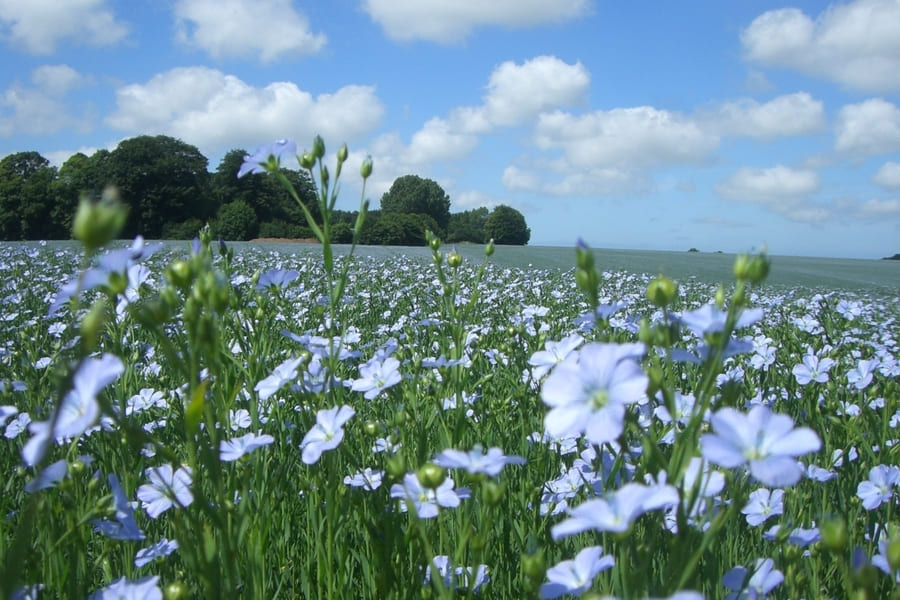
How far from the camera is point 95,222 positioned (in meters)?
A: 0.76

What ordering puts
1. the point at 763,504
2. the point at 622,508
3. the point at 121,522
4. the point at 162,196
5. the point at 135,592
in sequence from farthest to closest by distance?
the point at 162,196 → the point at 763,504 → the point at 121,522 → the point at 135,592 → the point at 622,508

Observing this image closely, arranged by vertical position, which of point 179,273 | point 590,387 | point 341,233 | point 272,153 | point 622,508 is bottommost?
point 622,508

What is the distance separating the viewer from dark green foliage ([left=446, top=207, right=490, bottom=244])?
72500 mm

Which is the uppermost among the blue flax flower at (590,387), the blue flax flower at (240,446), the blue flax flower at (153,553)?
the blue flax flower at (590,387)

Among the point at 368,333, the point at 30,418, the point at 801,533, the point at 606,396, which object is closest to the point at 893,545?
the point at 606,396

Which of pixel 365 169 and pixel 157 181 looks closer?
pixel 365 169

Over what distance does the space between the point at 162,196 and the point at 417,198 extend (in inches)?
1477

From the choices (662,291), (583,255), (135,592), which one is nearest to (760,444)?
(662,291)

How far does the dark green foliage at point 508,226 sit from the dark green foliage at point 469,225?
80.6 inches

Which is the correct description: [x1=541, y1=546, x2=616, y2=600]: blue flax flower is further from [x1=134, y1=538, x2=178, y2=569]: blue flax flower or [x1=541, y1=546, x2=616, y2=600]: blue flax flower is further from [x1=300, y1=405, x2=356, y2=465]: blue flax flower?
[x1=134, y1=538, x2=178, y2=569]: blue flax flower

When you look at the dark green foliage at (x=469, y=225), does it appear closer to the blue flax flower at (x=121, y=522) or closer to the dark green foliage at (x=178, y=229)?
the dark green foliage at (x=178, y=229)

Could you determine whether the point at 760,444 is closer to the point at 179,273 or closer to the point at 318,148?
the point at 179,273

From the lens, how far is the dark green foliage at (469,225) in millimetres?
72500

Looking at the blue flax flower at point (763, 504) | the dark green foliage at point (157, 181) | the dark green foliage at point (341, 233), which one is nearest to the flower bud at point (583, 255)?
the blue flax flower at point (763, 504)
